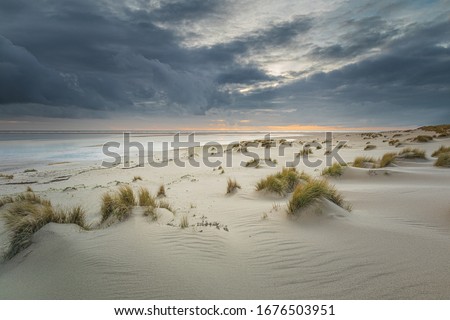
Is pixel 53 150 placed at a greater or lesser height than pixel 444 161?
greater

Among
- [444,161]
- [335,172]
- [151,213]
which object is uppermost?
[444,161]

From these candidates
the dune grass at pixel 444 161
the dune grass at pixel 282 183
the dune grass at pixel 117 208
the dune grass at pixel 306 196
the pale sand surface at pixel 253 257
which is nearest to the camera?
the pale sand surface at pixel 253 257

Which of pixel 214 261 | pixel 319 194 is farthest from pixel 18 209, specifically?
pixel 319 194

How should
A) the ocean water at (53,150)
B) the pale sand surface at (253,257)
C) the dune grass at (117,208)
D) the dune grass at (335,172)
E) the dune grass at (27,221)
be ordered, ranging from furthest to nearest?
the ocean water at (53,150), the dune grass at (335,172), the dune grass at (117,208), the dune grass at (27,221), the pale sand surface at (253,257)

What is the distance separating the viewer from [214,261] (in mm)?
3865

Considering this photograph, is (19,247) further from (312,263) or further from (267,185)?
(267,185)

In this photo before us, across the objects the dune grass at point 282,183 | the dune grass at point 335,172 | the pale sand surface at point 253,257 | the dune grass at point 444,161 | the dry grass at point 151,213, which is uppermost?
the dune grass at point 444,161

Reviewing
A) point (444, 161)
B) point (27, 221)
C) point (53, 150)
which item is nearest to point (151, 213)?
point (27, 221)

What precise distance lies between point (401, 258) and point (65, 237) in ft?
16.9

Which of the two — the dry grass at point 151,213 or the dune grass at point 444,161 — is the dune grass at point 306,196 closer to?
the dry grass at point 151,213

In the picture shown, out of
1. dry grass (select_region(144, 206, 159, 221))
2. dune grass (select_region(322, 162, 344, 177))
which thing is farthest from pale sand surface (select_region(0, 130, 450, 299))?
dune grass (select_region(322, 162, 344, 177))

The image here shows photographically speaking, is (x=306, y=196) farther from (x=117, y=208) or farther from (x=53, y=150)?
(x=53, y=150)

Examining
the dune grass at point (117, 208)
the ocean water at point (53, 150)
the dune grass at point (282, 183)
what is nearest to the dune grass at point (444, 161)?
the dune grass at point (282, 183)

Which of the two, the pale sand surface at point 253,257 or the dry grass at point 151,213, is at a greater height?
the dry grass at point 151,213
